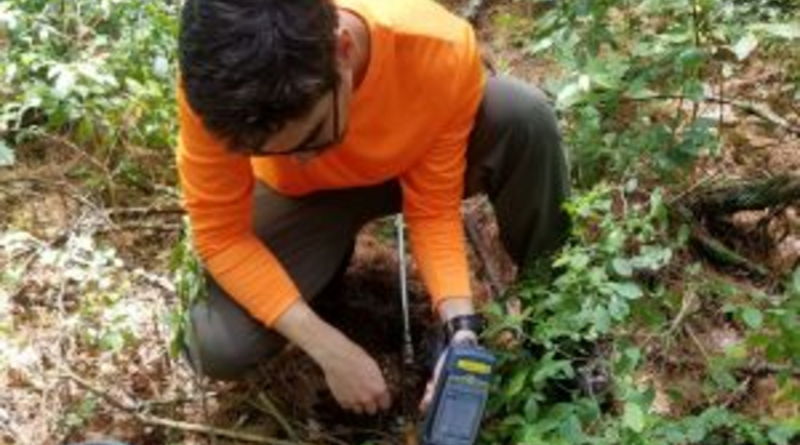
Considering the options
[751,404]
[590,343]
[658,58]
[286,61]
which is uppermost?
[286,61]

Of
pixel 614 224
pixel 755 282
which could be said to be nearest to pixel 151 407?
pixel 614 224

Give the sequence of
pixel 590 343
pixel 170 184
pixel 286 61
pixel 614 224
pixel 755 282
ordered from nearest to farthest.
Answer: pixel 286 61 → pixel 614 224 → pixel 590 343 → pixel 755 282 → pixel 170 184

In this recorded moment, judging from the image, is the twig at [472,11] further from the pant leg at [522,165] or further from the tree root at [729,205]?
the pant leg at [522,165]

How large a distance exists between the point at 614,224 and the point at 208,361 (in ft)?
2.79

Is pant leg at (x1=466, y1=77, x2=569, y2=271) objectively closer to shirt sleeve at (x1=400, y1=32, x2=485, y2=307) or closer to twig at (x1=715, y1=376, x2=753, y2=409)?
shirt sleeve at (x1=400, y1=32, x2=485, y2=307)

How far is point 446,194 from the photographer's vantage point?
229cm

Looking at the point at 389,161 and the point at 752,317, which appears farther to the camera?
the point at 389,161

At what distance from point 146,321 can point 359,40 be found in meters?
0.96

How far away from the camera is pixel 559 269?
2.36 metres

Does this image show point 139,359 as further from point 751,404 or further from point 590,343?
point 751,404

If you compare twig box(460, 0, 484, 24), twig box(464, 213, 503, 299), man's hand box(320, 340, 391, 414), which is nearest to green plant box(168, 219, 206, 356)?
man's hand box(320, 340, 391, 414)

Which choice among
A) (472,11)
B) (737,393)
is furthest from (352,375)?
(472,11)

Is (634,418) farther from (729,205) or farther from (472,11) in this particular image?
(472,11)

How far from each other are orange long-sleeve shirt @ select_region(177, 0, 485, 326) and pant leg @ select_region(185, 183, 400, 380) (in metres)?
0.08
